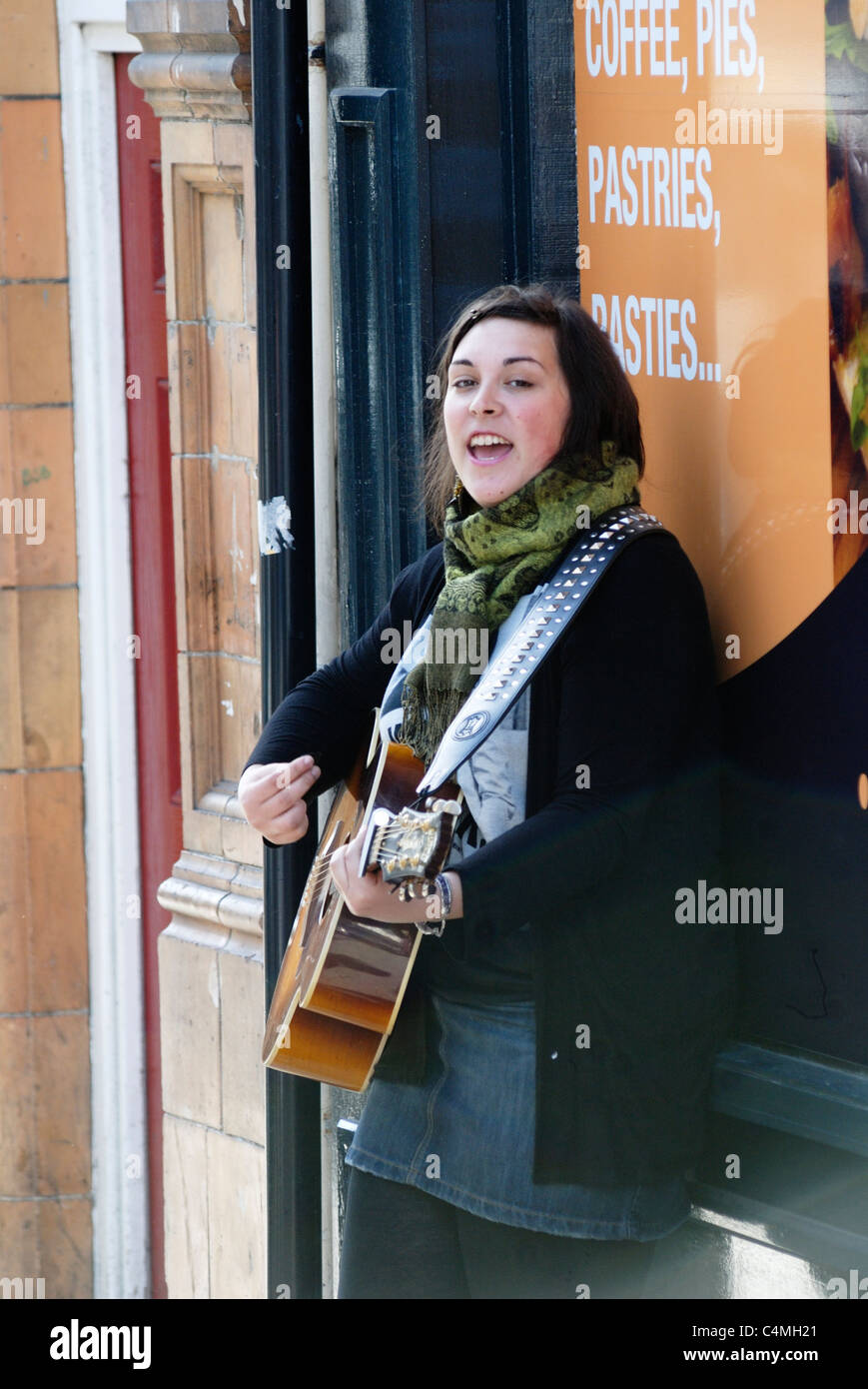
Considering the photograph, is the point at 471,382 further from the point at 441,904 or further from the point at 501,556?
the point at 441,904

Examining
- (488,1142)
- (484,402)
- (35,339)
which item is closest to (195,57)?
(35,339)

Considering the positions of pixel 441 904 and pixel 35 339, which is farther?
pixel 35 339

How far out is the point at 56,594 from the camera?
4.95 metres

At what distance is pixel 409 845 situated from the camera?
2375mm

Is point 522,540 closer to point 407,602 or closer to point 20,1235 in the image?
point 407,602

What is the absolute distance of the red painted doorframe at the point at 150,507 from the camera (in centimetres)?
484

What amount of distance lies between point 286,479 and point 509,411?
1.03 m

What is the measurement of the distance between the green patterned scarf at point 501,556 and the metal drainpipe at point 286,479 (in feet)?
3.16

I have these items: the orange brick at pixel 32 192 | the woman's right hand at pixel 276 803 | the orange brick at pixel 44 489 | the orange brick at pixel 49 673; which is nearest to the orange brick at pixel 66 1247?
the orange brick at pixel 49 673

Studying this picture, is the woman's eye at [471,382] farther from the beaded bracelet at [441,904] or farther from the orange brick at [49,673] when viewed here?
the orange brick at [49,673]

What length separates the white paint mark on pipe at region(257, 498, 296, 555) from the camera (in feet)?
11.9

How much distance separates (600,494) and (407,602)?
0.48m
